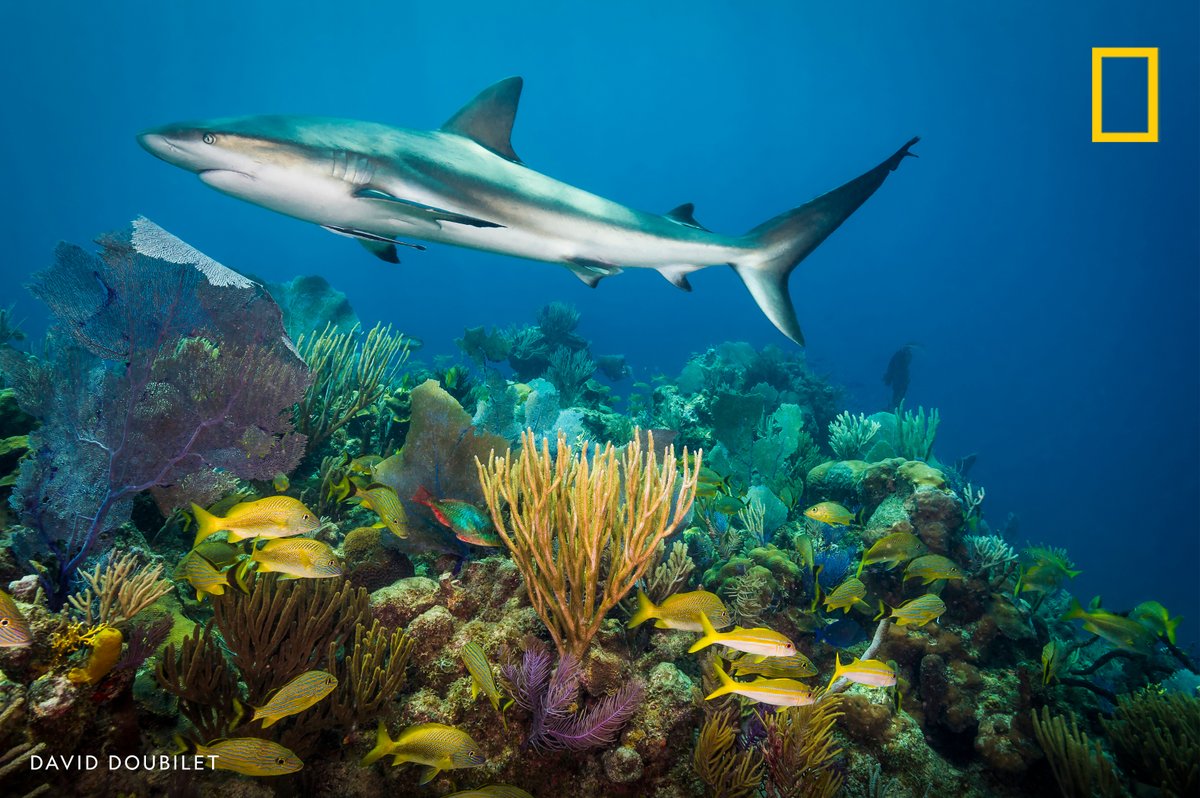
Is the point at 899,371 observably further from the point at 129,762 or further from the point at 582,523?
the point at 129,762

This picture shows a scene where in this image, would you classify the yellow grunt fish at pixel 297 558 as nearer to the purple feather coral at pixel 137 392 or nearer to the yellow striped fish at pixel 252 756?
the yellow striped fish at pixel 252 756

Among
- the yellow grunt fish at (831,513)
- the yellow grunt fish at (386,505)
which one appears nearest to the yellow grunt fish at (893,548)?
the yellow grunt fish at (831,513)

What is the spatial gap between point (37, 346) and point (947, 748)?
12.2 m

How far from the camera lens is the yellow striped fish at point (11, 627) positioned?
1.98 m

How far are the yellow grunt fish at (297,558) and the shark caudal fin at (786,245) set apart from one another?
3721 millimetres

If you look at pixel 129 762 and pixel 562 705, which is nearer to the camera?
pixel 129 762

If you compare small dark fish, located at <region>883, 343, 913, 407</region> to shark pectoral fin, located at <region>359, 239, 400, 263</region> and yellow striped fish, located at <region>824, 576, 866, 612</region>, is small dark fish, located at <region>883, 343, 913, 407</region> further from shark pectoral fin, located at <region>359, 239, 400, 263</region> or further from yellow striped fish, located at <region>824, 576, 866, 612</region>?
shark pectoral fin, located at <region>359, 239, 400, 263</region>

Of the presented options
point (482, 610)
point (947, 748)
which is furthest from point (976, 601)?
point (482, 610)

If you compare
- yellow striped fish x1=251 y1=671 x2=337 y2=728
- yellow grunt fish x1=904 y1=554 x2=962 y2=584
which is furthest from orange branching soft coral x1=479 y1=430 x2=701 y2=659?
yellow grunt fish x1=904 y1=554 x2=962 y2=584

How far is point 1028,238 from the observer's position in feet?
395

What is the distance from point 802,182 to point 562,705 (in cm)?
15715

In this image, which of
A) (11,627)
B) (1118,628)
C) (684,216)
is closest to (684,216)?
(684,216)

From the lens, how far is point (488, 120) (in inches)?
183

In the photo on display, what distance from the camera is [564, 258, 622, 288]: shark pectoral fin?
168 inches
